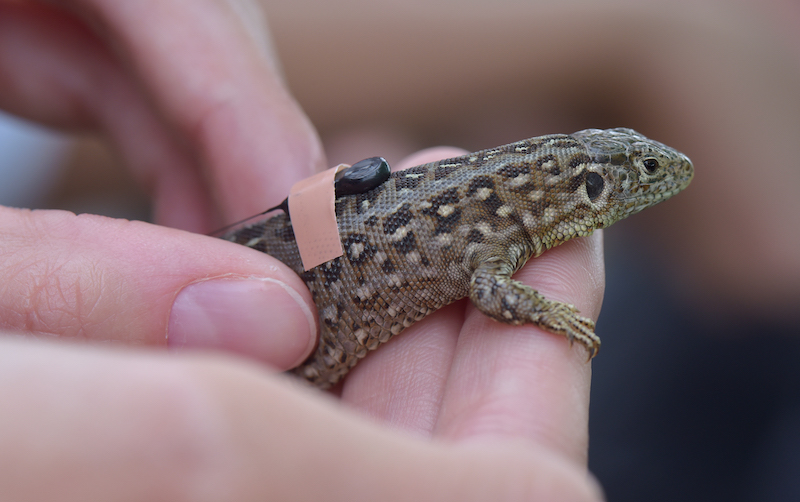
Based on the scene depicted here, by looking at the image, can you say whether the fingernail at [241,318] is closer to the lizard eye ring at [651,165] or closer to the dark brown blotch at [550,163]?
the dark brown blotch at [550,163]

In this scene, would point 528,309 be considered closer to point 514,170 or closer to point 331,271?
point 514,170

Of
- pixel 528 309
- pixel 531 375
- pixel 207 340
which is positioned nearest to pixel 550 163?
pixel 528 309

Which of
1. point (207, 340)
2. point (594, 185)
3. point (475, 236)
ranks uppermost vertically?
point (594, 185)

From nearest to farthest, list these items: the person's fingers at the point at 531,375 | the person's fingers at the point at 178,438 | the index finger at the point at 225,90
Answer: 1. the person's fingers at the point at 178,438
2. the person's fingers at the point at 531,375
3. the index finger at the point at 225,90

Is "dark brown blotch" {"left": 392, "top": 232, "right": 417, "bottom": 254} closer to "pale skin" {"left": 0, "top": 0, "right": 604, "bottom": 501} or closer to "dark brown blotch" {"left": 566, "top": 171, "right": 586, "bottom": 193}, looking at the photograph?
"pale skin" {"left": 0, "top": 0, "right": 604, "bottom": 501}

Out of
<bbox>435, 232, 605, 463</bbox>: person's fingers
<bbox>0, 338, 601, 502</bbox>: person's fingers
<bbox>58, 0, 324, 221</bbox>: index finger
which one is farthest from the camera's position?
<bbox>58, 0, 324, 221</bbox>: index finger

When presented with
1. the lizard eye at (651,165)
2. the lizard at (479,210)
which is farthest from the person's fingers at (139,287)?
the lizard eye at (651,165)

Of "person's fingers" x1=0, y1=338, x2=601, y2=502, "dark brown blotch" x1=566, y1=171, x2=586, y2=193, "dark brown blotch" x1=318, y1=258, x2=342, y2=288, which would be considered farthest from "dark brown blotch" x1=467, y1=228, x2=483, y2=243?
"person's fingers" x1=0, y1=338, x2=601, y2=502
